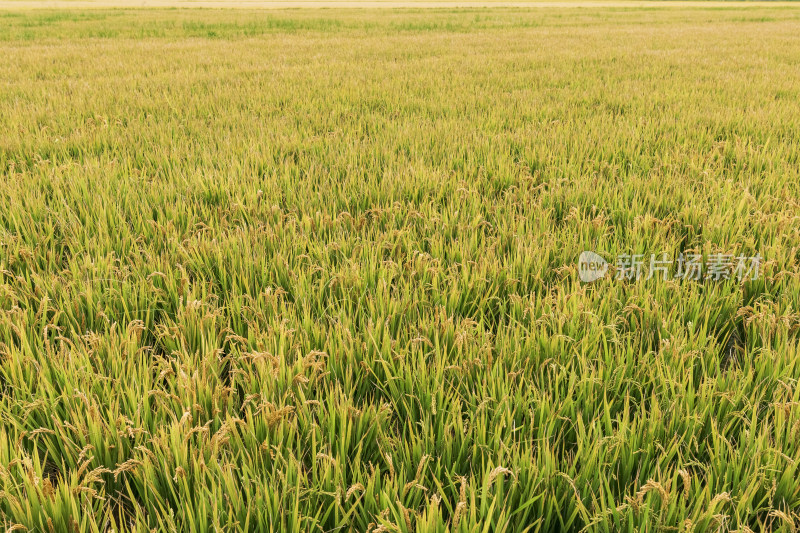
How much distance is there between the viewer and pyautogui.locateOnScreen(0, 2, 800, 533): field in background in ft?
3.24

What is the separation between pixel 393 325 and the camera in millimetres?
1533

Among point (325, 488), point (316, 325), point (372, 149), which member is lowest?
point (325, 488)

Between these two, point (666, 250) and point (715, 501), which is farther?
point (666, 250)

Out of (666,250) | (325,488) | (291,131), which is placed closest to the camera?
(325,488)

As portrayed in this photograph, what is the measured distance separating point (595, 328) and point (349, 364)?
2.36ft

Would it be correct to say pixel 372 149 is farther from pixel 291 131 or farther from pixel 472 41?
pixel 472 41

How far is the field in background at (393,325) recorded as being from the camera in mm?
987

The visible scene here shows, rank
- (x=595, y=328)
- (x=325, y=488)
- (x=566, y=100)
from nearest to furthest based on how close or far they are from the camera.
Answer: (x=325, y=488), (x=595, y=328), (x=566, y=100)

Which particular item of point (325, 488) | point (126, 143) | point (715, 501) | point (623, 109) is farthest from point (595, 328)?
point (623, 109)

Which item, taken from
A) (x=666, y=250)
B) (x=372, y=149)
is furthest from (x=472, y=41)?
(x=666, y=250)

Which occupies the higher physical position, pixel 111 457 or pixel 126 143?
pixel 126 143

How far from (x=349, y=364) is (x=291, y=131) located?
2.93m

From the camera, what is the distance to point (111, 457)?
108 cm

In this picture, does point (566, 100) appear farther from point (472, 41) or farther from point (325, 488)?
point (472, 41)
